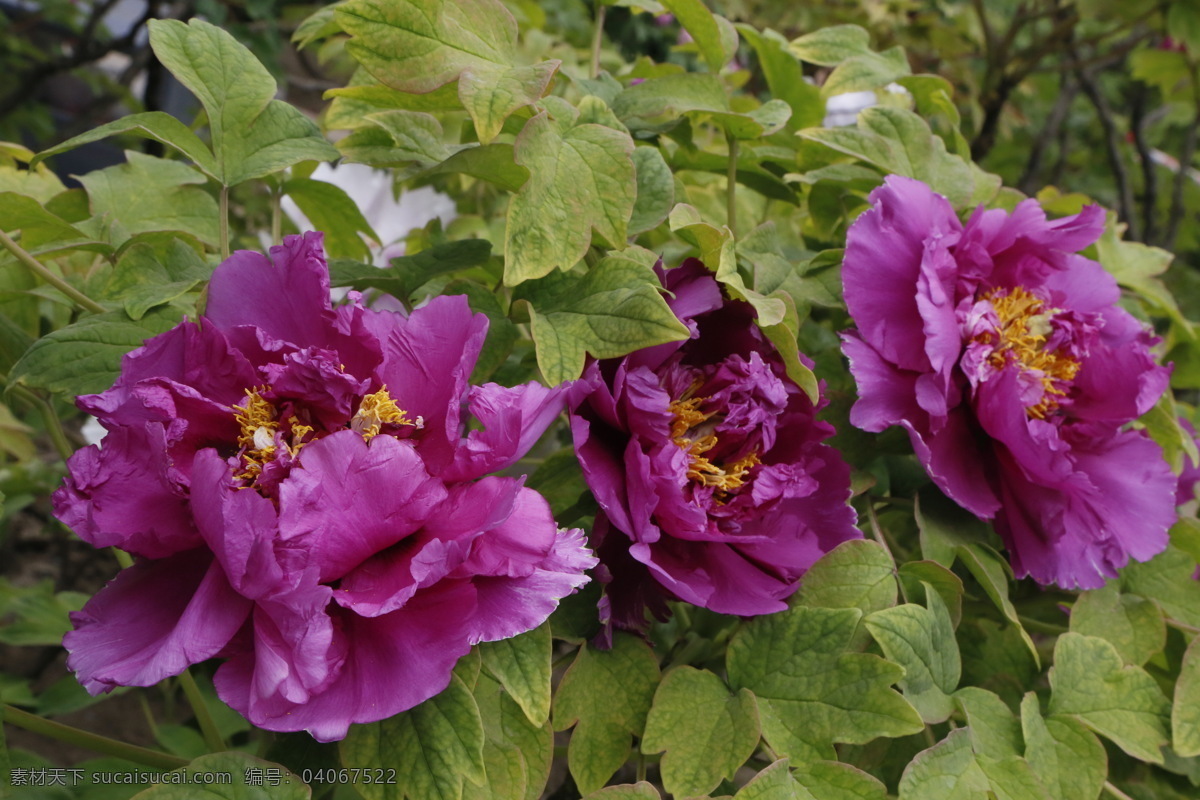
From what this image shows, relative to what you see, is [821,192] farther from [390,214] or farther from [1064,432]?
[390,214]

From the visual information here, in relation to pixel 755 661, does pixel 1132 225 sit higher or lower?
lower

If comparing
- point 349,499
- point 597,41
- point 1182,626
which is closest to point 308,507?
point 349,499

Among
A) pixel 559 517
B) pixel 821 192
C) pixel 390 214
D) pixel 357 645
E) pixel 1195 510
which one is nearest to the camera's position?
pixel 357 645

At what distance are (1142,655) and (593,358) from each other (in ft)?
1.28

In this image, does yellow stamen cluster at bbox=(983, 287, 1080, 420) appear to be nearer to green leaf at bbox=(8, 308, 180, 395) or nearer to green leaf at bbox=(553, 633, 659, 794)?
green leaf at bbox=(553, 633, 659, 794)

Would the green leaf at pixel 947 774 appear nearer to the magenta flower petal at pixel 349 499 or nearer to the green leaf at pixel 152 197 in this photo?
the magenta flower petal at pixel 349 499

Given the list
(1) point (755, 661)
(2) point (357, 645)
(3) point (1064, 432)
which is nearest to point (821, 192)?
(3) point (1064, 432)

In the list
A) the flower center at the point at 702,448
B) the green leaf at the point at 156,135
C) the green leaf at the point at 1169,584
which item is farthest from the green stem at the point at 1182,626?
the green leaf at the point at 156,135

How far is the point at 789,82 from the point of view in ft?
2.43

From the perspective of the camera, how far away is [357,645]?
0.41m

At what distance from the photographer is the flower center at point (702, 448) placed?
50 cm

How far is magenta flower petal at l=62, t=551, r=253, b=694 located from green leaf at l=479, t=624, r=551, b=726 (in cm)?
11

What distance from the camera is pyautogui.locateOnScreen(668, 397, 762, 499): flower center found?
50 cm

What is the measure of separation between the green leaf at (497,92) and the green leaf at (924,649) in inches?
11.6
